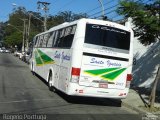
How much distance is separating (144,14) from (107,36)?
70.0 inches

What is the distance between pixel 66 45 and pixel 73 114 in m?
4.66

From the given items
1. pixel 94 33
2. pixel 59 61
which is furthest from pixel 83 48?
pixel 59 61

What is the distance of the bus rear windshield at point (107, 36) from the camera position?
49.5ft

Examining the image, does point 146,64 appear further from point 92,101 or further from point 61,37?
point 92,101

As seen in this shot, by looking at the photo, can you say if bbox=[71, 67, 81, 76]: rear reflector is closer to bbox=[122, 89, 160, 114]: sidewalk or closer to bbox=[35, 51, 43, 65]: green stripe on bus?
bbox=[122, 89, 160, 114]: sidewalk

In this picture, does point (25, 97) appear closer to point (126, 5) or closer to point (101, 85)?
point (101, 85)

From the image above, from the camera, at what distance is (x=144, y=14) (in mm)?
14297

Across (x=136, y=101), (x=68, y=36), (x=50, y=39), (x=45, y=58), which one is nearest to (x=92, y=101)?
(x=136, y=101)

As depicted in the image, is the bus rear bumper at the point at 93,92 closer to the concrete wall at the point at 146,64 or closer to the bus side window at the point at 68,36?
the bus side window at the point at 68,36

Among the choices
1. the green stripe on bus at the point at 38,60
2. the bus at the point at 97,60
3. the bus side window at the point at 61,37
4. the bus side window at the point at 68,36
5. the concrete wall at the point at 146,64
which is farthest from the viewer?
the green stripe on bus at the point at 38,60

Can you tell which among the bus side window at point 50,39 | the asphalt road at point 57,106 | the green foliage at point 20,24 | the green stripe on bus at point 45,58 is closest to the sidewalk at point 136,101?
the asphalt road at point 57,106

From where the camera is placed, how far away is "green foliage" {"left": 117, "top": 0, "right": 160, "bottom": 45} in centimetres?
1420

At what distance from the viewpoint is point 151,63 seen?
892 inches

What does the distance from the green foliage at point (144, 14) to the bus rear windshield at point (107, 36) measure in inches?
29.6
